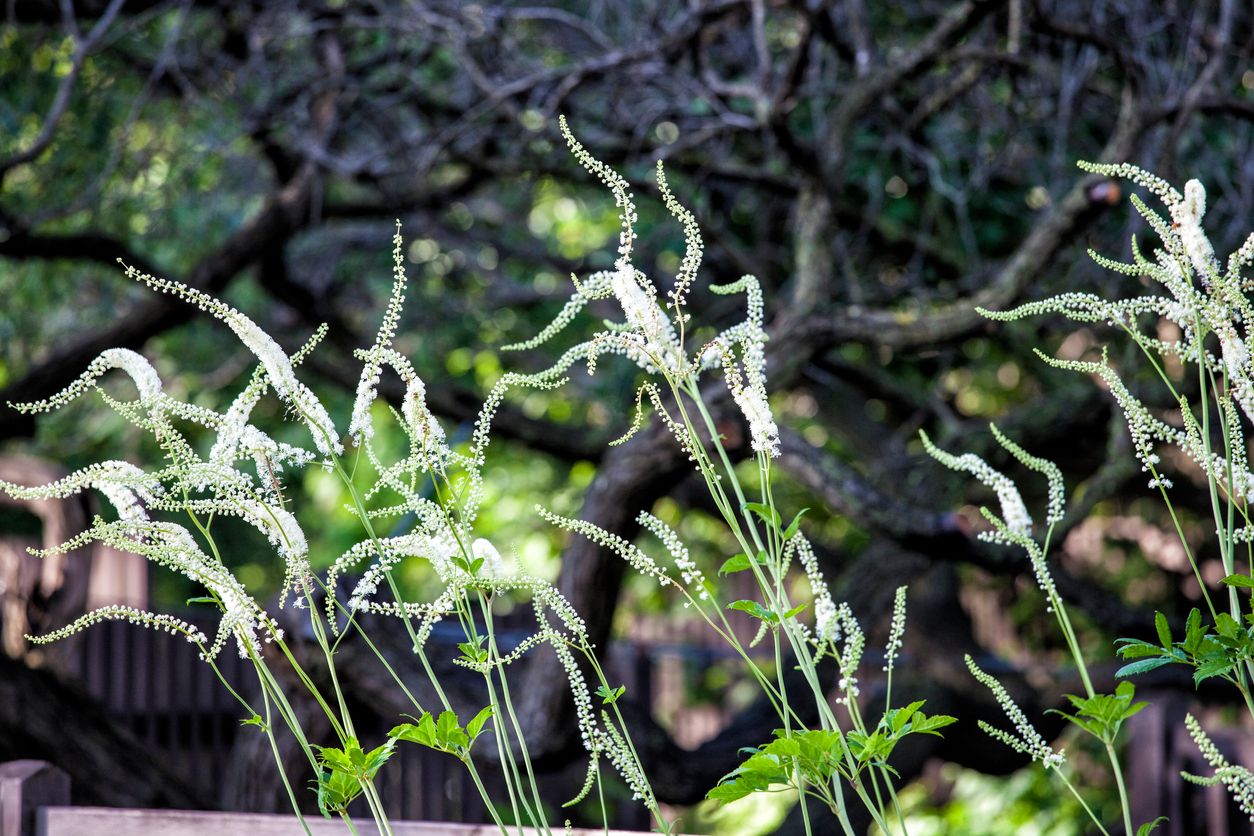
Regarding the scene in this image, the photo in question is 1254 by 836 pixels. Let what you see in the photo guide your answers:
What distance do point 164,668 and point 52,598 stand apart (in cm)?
143

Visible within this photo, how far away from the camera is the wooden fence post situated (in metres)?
1.95

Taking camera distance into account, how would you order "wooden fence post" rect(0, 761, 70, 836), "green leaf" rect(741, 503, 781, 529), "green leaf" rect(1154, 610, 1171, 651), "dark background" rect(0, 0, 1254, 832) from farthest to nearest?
"dark background" rect(0, 0, 1254, 832) < "wooden fence post" rect(0, 761, 70, 836) < "green leaf" rect(1154, 610, 1171, 651) < "green leaf" rect(741, 503, 781, 529)

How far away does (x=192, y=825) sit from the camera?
180 centimetres

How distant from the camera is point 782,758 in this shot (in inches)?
44.4

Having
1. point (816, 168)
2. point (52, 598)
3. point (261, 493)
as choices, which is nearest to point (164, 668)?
point (52, 598)

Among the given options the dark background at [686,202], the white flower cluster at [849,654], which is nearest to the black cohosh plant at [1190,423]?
the white flower cluster at [849,654]

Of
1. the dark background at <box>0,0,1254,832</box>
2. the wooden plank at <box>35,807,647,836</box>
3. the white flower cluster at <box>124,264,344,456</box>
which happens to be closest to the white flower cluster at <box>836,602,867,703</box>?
the white flower cluster at <box>124,264,344,456</box>

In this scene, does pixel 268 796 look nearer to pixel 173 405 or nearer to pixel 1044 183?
pixel 173 405

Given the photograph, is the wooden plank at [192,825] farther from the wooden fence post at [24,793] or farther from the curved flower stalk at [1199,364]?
the curved flower stalk at [1199,364]

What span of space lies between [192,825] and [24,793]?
0.35 metres

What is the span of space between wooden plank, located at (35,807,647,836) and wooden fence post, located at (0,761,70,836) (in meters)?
0.03

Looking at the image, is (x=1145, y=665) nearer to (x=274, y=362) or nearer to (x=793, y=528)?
(x=793, y=528)

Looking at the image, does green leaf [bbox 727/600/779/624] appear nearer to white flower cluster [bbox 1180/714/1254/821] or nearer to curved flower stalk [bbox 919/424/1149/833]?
curved flower stalk [bbox 919/424/1149/833]

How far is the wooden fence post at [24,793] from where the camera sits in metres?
1.95
